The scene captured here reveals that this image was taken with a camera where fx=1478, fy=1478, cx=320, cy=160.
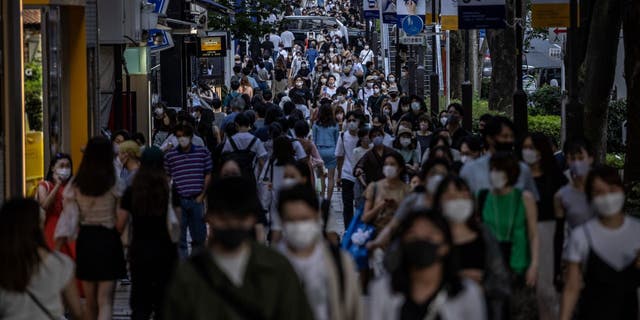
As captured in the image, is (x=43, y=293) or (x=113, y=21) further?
(x=113, y=21)

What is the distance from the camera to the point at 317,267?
7.23 m

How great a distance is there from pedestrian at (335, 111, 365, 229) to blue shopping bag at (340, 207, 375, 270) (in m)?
6.83

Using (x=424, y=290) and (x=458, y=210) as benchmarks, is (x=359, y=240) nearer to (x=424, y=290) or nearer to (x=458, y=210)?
(x=458, y=210)

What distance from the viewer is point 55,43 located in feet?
60.2

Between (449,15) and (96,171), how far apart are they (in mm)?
20460

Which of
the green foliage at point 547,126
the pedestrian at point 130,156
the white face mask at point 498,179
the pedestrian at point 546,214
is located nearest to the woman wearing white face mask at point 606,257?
the white face mask at point 498,179

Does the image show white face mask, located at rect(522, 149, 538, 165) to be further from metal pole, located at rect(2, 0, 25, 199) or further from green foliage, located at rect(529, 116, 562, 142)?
green foliage, located at rect(529, 116, 562, 142)

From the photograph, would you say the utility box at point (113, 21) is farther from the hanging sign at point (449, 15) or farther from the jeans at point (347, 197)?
the hanging sign at point (449, 15)

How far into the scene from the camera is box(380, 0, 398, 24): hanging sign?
41.7 meters

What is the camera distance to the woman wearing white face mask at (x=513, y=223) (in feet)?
32.0

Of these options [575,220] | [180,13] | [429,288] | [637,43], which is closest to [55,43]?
[637,43]

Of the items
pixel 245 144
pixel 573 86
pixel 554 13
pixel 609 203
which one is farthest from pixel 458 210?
pixel 554 13

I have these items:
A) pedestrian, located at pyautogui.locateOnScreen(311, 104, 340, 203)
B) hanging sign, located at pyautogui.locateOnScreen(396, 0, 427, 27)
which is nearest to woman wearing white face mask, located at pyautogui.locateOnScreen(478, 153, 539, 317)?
pedestrian, located at pyautogui.locateOnScreen(311, 104, 340, 203)

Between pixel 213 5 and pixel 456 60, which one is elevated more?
pixel 213 5
